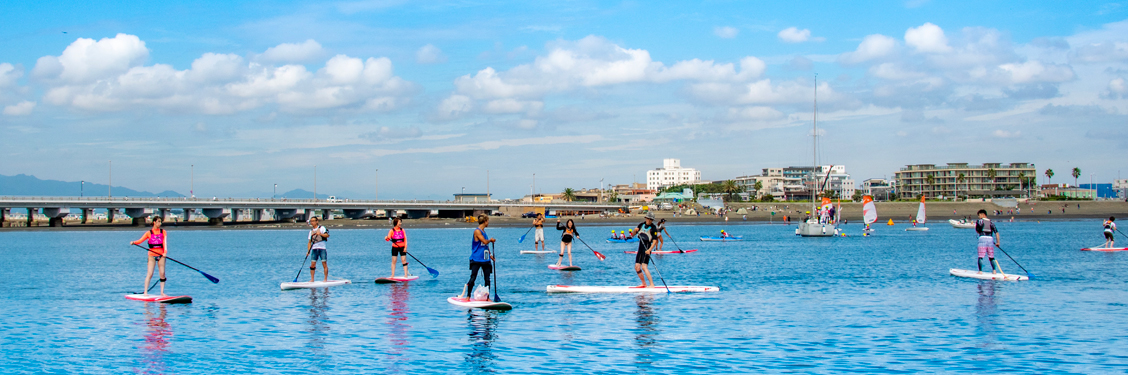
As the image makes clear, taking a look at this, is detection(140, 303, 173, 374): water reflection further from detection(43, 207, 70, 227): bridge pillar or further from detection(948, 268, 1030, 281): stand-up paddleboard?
detection(43, 207, 70, 227): bridge pillar

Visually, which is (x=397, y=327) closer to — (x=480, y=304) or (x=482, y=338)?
(x=482, y=338)

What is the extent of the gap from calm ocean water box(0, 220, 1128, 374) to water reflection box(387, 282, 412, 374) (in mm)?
46

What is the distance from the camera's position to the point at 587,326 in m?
16.6

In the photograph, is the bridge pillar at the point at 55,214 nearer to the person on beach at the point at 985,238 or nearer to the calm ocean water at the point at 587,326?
the calm ocean water at the point at 587,326

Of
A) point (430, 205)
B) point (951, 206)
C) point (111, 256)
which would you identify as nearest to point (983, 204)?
point (951, 206)

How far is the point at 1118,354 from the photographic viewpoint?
13.0 meters

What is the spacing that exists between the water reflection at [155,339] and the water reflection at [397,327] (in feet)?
11.0

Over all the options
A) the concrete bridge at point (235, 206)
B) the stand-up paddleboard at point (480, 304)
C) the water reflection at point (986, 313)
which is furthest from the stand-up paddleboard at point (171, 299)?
the concrete bridge at point (235, 206)

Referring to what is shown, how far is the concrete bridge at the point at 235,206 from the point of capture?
116m

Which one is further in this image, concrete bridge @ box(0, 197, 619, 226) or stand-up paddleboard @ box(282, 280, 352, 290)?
concrete bridge @ box(0, 197, 619, 226)

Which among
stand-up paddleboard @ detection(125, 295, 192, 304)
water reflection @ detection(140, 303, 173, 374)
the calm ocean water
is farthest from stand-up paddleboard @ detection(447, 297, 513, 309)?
stand-up paddleboard @ detection(125, 295, 192, 304)

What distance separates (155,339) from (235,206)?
120083mm

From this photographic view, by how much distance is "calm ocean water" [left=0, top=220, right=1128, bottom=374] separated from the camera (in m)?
12.8

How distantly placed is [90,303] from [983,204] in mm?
159972
